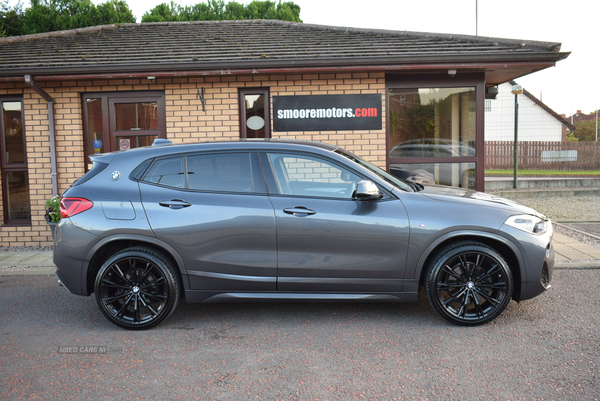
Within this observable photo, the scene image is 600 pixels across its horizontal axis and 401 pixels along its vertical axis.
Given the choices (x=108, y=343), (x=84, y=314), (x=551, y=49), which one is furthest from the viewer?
(x=551, y=49)

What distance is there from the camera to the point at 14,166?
8539 millimetres

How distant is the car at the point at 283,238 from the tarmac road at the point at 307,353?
0.29 metres

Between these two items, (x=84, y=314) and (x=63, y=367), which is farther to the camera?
(x=84, y=314)

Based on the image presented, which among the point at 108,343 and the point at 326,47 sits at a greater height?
the point at 326,47

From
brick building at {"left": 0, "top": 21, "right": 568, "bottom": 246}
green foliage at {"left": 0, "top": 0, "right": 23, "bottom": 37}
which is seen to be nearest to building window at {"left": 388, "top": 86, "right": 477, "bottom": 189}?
brick building at {"left": 0, "top": 21, "right": 568, "bottom": 246}

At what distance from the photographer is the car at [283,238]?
4.11m

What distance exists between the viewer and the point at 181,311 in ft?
15.7

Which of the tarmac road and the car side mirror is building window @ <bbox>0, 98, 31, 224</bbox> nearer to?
the tarmac road

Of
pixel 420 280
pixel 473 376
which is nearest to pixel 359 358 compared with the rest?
pixel 473 376

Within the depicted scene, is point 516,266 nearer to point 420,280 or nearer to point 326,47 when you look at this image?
point 420,280

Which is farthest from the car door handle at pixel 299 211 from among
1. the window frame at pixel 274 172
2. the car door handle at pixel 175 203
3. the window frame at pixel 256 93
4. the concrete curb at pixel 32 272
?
the window frame at pixel 256 93

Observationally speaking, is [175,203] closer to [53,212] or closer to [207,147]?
[207,147]

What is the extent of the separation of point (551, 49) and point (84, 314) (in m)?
7.47

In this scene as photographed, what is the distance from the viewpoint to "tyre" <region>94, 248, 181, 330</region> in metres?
4.23
